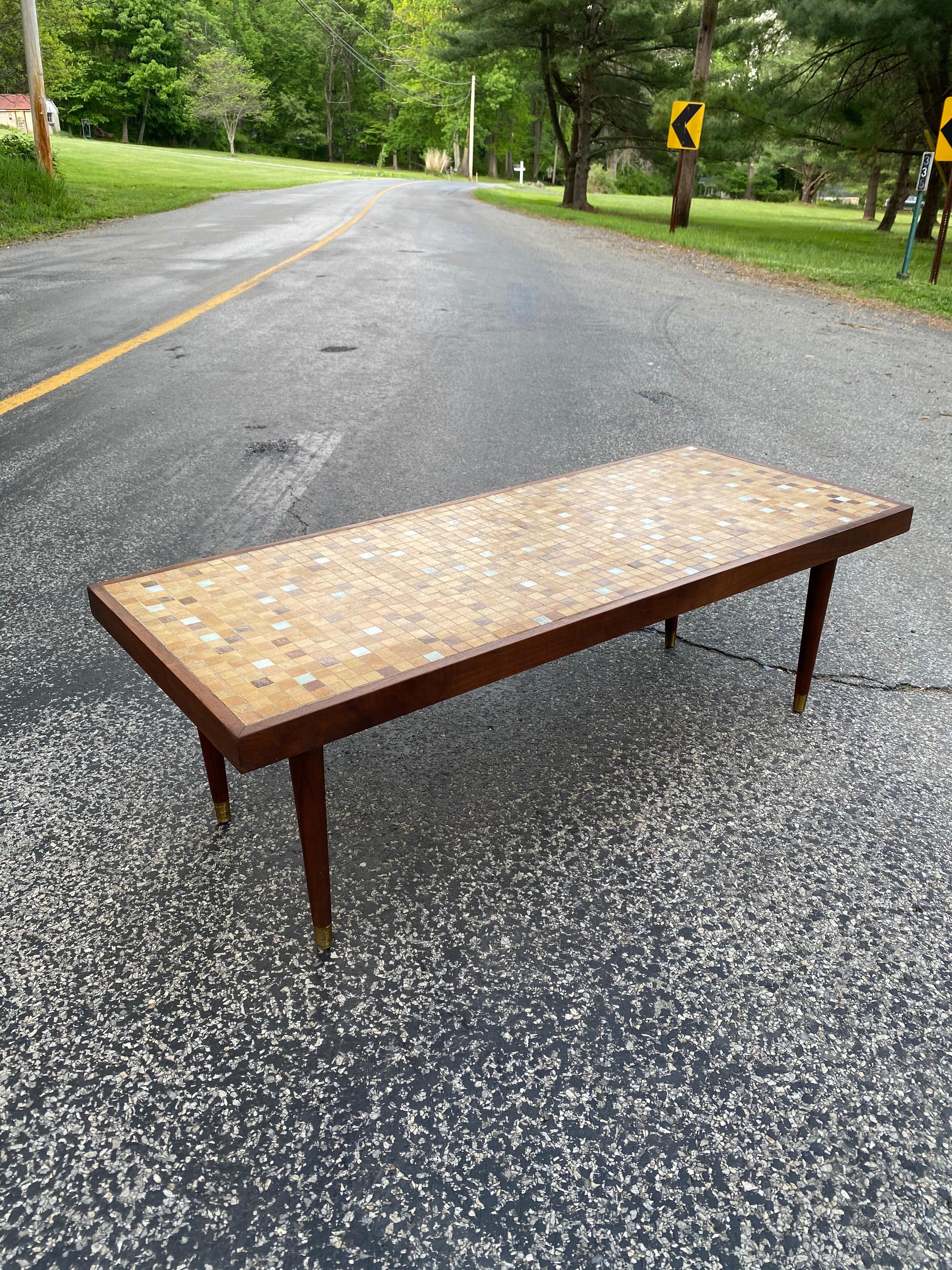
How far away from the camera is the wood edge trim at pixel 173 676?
1.37 meters

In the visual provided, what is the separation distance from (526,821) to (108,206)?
59.9 ft

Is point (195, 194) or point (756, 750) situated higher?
point (195, 194)

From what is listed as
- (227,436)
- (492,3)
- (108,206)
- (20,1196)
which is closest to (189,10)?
(492,3)

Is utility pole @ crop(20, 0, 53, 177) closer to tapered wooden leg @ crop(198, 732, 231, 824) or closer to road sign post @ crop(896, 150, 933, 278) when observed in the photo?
road sign post @ crop(896, 150, 933, 278)

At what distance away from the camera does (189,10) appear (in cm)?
6319

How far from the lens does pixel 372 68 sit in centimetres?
7225

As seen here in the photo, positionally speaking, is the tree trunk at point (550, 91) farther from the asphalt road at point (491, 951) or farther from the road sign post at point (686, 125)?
the asphalt road at point (491, 951)

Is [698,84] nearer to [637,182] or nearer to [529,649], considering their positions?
[529,649]

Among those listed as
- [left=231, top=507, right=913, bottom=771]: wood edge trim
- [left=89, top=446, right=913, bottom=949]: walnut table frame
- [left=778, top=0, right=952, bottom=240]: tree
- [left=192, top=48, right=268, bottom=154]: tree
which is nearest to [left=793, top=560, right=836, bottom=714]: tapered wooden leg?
[left=89, top=446, right=913, bottom=949]: walnut table frame

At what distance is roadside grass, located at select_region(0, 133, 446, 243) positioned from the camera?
1416 centimetres

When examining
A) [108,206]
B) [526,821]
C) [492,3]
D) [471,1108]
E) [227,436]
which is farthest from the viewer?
[492,3]

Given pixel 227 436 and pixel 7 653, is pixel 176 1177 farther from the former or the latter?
pixel 227 436

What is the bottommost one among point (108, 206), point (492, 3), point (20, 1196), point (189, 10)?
point (20, 1196)

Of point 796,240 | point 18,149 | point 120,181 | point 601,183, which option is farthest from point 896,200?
point 601,183
